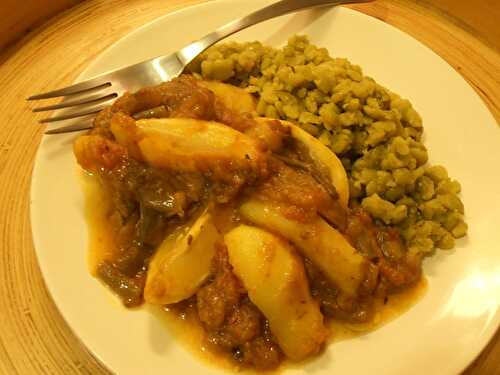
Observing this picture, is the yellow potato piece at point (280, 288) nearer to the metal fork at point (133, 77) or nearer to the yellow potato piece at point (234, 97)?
the yellow potato piece at point (234, 97)

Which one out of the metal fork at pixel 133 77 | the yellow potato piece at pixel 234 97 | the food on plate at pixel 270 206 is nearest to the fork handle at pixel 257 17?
the metal fork at pixel 133 77

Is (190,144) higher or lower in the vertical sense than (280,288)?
higher

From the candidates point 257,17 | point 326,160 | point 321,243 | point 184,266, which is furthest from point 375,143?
point 257,17

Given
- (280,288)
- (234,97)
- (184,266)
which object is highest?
(234,97)

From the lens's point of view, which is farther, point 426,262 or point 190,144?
point 426,262

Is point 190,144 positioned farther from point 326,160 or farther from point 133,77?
point 133,77

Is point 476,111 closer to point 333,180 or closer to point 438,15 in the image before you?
point 333,180

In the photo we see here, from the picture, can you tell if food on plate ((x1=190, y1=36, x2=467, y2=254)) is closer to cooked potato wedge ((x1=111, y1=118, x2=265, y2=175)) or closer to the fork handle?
cooked potato wedge ((x1=111, y1=118, x2=265, y2=175))
